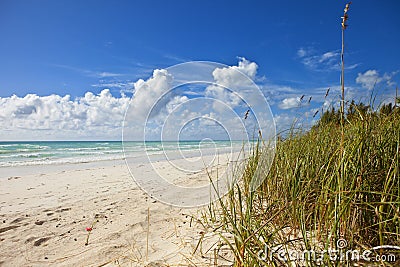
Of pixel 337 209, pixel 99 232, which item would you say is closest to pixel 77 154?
pixel 99 232

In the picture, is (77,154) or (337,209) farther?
(77,154)

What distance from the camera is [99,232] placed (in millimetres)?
3111

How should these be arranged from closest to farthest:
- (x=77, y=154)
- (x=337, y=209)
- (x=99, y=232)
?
(x=337, y=209), (x=99, y=232), (x=77, y=154)

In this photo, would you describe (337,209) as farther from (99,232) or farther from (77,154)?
(77,154)

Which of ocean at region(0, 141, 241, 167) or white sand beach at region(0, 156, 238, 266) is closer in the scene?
white sand beach at region(0, 156, 238, 266)

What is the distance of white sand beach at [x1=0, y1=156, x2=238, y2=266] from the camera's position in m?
2.34

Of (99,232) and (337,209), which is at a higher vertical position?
(337,209)

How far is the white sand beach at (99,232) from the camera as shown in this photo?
234 centimetres

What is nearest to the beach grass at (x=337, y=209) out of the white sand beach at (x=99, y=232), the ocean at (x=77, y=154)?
the white sand beach at (x=99, y=232)

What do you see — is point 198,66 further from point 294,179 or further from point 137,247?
point 137,247

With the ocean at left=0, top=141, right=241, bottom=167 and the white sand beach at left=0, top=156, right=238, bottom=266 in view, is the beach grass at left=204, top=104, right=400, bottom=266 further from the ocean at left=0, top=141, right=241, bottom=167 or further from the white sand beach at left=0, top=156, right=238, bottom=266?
the ocean at left=0, top=141, right=241, bottom=167

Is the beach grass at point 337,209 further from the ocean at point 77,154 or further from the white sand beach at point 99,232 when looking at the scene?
the ocean at point 77,154

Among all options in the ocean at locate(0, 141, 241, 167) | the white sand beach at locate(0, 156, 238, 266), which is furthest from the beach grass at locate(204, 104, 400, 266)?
the ocean at locate(0, 141, 241, 167)

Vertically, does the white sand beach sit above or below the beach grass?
below
